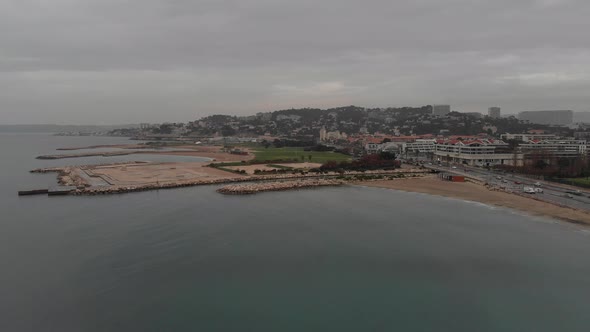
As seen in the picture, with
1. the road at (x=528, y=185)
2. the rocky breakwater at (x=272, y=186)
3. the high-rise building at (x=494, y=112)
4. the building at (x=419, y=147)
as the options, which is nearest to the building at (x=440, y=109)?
the high-rise building at (x=494, y=112)

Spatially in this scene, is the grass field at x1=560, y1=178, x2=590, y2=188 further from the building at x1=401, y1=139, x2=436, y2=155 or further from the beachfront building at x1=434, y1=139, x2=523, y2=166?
the building at x1=401, y1=139, x2=436, y2=155

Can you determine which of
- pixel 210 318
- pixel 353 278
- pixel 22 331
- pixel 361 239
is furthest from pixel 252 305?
pixel 361 239

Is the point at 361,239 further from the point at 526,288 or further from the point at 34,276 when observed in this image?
the point at 34,276

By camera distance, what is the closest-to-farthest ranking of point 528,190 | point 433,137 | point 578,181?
1. point 528,190
2. point 578,181
3. point 433,137

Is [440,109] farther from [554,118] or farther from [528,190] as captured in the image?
[528,190]

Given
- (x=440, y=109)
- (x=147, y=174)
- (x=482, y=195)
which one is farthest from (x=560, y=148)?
(x=440, y=109)

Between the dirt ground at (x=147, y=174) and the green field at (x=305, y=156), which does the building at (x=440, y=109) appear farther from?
the dirt ground at (x=147, y=174)

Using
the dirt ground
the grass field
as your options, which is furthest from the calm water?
the grass field
